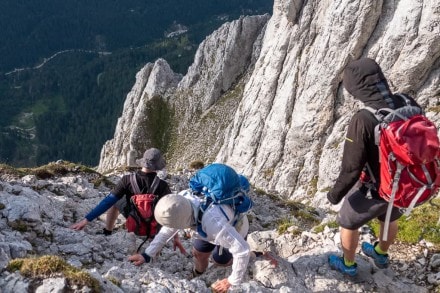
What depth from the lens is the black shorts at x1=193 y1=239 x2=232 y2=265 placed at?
32.8ft

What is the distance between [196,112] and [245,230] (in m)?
94.7

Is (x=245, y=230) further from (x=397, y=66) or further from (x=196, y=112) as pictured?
(x=196, y=112)

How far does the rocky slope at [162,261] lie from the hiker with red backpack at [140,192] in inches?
28.3

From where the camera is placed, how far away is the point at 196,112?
103875mm

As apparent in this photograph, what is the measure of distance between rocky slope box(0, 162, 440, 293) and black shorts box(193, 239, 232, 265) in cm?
38

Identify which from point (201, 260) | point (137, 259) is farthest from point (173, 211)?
point (201, 260)

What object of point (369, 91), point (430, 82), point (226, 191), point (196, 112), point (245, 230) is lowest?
point (196, 112)

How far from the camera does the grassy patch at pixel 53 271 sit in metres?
7.28

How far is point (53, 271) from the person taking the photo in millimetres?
7492

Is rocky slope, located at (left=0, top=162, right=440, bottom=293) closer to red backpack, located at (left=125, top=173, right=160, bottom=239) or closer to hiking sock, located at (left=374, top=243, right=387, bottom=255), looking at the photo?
hiking sock, located at (left=374, top=243, right=387, bottom=255)

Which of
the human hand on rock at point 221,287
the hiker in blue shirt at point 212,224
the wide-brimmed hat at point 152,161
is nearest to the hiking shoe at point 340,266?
the hiker in blue shirt at point 212,224

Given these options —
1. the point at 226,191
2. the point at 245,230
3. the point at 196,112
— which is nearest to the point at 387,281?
the point at 245,230

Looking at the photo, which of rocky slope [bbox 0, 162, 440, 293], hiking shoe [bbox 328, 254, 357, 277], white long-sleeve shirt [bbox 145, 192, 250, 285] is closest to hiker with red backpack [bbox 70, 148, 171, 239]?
rocky slope [bbox 0, 162, 440, 293]

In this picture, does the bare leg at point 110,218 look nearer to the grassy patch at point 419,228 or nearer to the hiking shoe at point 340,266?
the hiking shoe at point 340,266
